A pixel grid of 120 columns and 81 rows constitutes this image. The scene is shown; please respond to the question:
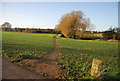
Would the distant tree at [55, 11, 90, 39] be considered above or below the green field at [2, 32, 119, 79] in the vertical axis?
above

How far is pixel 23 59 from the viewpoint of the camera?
35.0 feet

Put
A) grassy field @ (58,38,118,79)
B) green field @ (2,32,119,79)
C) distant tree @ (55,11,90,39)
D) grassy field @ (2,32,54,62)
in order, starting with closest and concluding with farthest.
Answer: grassy field @ (58,38,118,79) → green field @ (2,32,119,79) → grassy field @ (2,32,54,62) → distant tree @ (55,11,90,39)

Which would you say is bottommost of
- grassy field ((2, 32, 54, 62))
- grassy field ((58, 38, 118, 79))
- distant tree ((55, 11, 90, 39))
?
grassy field ((58, 38, 118, 79))

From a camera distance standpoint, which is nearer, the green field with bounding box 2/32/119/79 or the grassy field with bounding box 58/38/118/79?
the grassy field with bounding box 58/38/118/79

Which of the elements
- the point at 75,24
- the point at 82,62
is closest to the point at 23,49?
the point at 82,62

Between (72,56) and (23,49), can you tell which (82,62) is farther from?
(23,49)

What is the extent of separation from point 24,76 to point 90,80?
388cm

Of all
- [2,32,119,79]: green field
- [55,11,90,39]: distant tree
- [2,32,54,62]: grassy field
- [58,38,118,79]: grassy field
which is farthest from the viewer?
[55,11,90,39]: distant tree

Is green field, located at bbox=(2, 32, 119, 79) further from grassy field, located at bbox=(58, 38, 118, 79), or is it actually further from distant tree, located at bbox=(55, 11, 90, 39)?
distant tree, located at bbox=(55, 11, 90, 39)

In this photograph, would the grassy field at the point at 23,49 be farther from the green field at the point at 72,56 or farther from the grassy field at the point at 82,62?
the grassy field at the point at 82,62

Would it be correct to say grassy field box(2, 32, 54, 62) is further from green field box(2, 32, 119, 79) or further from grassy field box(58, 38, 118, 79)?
grassy field box(58, 38, 118, 79)

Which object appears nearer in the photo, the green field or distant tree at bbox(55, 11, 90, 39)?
the green field

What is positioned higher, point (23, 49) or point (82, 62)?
point (23, 49)

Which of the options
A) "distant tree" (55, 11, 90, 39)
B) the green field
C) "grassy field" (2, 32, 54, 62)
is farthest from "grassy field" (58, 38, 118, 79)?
"distant tree" (55, 11, 90, 39)
